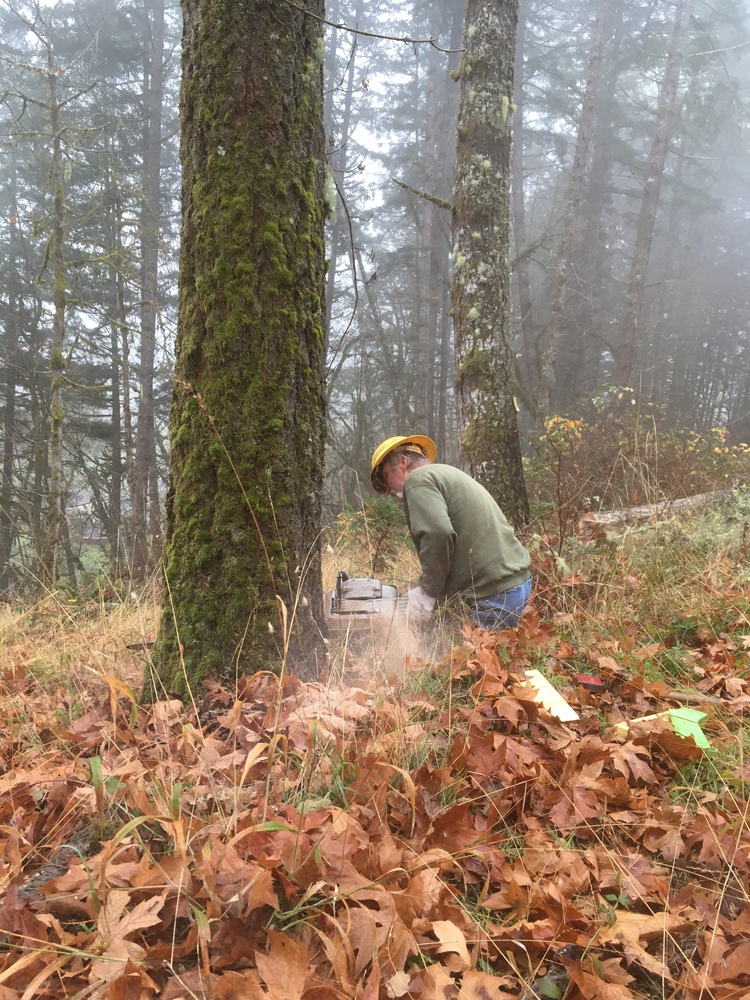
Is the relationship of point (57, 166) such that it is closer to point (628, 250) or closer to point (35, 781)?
point (35, 781)

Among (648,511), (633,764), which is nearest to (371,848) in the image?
(633,764)

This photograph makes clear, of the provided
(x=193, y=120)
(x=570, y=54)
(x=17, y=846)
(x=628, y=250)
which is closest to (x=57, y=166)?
(x=193, y=120)

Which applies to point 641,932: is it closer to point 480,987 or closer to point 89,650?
point 480,987

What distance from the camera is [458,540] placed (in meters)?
3.71

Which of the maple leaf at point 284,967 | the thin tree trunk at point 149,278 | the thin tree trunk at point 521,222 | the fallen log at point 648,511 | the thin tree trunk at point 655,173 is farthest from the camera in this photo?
the thin tree trunk at point 521,222

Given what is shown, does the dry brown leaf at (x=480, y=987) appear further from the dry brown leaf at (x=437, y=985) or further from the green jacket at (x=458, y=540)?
the green jacket at (x=458, y=540)

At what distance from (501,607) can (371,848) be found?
232cm

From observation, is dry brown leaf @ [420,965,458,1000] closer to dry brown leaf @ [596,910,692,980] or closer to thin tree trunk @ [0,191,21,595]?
dry brown leaf @ [596,910,692,980]

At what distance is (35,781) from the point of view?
1.71 meters

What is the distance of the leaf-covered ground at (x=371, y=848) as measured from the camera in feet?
3.94

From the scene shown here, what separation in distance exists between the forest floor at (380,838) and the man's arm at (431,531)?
39.3 inches

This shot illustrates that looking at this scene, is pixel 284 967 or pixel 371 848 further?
pixel 371 848

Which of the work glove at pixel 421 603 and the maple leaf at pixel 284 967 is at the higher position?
the work glove at pixel 421 603

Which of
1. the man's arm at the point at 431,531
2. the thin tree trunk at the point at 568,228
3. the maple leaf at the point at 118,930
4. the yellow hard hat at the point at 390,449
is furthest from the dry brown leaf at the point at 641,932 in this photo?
the thin tree trunk at the point at 568,228
